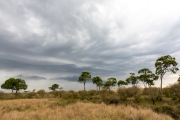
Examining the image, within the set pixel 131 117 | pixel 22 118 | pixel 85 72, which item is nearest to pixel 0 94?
pixel 85 72

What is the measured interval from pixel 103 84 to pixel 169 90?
3093 centimetres

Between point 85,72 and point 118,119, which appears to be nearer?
point 118,119

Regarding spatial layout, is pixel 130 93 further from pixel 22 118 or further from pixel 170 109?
pixel 22 118

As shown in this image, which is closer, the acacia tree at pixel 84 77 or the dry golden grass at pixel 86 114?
the dry golden grass at pixel 86 114

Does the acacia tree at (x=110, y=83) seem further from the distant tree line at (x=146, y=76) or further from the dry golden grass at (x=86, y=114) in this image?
the dry golden grass at (x=86, y=114)

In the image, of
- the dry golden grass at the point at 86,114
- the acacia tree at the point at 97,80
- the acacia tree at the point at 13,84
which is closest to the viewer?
the dry golden grass at the point at 86,114

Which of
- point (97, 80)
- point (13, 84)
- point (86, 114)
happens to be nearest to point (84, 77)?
point (97, 80)

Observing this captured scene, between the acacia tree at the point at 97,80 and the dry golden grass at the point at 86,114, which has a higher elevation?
the acacia tree at the point at 97,80

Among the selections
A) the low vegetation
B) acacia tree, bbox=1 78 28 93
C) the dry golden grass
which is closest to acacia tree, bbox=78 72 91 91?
the low vegetation

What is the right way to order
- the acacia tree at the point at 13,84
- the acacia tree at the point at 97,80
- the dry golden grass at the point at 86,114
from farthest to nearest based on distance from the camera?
1. the acacia tree at the point at 97,80
2. the acacia tree at the point at 13,84
3. the dry golden grass at the point at 86,114

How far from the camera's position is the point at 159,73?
1184 inches

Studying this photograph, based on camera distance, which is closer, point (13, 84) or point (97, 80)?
point (13, 84)

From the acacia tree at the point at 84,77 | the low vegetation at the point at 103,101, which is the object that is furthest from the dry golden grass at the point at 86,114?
the acacia tree at the point at 84,77

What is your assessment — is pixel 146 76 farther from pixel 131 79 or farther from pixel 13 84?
pixel 13 84
